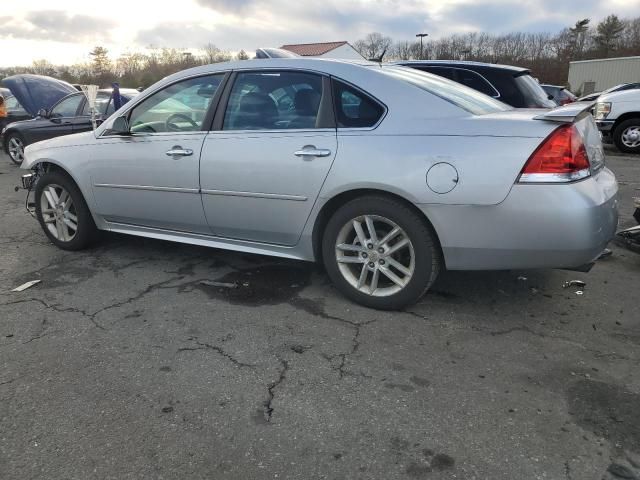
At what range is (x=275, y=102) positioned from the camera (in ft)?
12.1

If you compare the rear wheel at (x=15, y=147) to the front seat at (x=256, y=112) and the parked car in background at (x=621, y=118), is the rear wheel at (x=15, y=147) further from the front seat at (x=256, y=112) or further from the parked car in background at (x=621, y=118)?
the parked car in background at (x=621, y=118)

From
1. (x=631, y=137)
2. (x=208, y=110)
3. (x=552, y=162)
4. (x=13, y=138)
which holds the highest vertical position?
(x=208, y=110)

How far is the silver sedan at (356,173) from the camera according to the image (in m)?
2.91

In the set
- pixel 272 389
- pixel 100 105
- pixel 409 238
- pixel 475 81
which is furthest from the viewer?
pixel 100 105

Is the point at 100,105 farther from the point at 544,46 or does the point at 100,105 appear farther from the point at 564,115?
the point at 544,46

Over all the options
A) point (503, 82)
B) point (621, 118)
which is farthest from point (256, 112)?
point (621, 118)

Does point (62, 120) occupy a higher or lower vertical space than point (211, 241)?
higher

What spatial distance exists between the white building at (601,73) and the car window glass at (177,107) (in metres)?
45.9

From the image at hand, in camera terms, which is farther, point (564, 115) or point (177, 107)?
point (177, 107)

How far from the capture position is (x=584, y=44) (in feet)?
199

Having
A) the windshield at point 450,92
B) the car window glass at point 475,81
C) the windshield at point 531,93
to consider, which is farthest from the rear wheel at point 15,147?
the windshield at point 450,92

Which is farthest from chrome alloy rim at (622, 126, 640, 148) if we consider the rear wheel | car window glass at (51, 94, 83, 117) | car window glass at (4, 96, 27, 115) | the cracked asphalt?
car window glass at (4, 96, 27, 115)

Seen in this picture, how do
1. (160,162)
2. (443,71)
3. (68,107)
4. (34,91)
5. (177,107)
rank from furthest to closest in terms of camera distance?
(34,91)
(68,107)
(443,71)
(177,107)
(160,162)

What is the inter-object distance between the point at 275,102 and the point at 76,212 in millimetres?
2252
